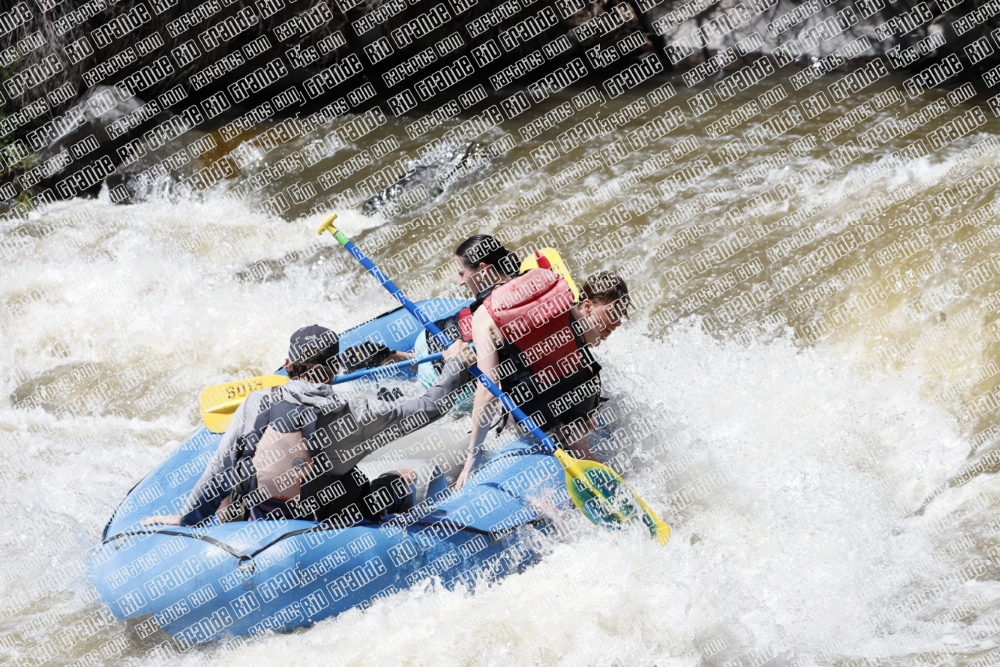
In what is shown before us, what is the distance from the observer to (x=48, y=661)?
4074mm

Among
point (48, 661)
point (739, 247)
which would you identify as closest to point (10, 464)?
point (48, 661)

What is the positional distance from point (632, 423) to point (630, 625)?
1244mm

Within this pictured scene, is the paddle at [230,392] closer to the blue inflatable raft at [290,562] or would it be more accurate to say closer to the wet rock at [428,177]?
the blue inflatable raft at [290,562]

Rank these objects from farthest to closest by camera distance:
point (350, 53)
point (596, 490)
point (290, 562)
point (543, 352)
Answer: point (350, 53) → point (543, 352) → point (596, 490) → point (290, 562)

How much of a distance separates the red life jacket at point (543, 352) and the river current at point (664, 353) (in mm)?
526

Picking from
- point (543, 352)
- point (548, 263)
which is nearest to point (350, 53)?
point (548, 263)

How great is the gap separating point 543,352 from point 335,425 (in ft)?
3.41

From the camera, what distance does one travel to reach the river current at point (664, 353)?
389 cm

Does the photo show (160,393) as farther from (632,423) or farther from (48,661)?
(632,423)

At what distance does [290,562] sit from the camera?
3.78 meters

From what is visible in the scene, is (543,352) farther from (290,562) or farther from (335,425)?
(290,562)

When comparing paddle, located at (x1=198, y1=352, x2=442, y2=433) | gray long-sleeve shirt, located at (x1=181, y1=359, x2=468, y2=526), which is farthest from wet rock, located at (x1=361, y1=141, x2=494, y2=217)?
gray long-sleeve shirt, located at (x1=181, y1=359, x2=468, y2=526)

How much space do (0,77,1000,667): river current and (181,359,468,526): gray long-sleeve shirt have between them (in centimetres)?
62

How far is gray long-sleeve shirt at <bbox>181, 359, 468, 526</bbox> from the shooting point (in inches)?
142
